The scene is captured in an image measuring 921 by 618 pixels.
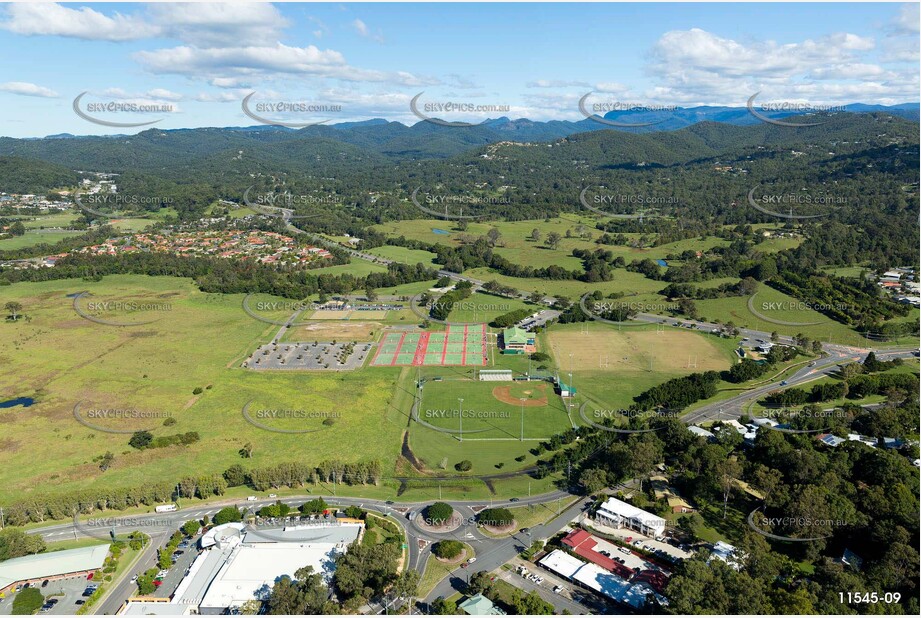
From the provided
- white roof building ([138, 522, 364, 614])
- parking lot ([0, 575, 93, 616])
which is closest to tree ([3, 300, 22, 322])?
parking lot ([0, 575, 93, 616])

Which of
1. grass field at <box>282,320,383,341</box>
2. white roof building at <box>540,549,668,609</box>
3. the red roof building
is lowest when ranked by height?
grass field at <box>282,320,383,341</box>

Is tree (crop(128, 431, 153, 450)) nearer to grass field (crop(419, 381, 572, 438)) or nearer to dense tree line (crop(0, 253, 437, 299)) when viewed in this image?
grass field (crop(419, 381, 572, 438))

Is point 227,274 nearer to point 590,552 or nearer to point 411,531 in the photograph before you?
point 411,531

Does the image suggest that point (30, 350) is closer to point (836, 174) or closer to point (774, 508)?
point (774, 508)

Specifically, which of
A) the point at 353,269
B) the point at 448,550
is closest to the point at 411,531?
the point at 448,550

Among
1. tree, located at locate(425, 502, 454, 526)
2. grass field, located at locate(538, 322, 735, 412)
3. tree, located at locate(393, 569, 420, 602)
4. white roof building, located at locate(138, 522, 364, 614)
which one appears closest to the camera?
tree, located at locate(393, 569, 420, 602)
